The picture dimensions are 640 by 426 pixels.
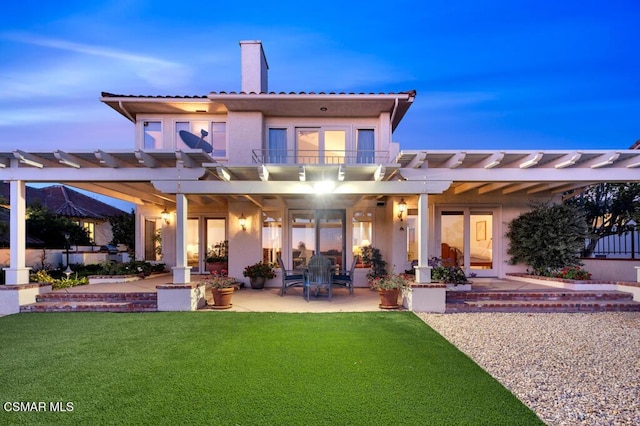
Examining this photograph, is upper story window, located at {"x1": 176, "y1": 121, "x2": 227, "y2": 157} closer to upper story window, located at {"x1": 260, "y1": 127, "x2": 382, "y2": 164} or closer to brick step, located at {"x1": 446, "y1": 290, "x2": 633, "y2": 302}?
upper story window, located at {"x1": 260, "y1": 127, "x2": 382, "y2": 164}

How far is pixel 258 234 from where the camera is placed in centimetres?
1084

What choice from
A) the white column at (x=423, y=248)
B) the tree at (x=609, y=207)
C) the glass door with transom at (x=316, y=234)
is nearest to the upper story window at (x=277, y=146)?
the glass door with transom at (x=316, y=234)

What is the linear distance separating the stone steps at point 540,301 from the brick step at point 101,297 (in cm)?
688

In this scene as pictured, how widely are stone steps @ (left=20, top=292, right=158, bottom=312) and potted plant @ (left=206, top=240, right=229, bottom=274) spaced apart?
13.9 feet

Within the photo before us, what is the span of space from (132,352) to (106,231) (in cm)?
2130

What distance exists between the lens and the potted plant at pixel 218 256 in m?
12.5

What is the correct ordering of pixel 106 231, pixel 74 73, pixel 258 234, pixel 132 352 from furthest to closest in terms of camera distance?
pixel 106 231, pixel 74 73, pixel 258 234, pixel 132 352

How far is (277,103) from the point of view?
394 inches

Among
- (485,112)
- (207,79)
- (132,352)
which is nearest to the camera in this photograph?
(132,352)

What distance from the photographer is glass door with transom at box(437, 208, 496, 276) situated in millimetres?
11242

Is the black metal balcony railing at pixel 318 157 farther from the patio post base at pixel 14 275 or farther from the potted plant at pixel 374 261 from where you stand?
the patio post base at pixel 14 275

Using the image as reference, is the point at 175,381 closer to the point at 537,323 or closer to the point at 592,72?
the point at 537,323

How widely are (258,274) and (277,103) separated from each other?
500 cm

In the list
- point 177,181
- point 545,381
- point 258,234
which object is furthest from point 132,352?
point 258,234
